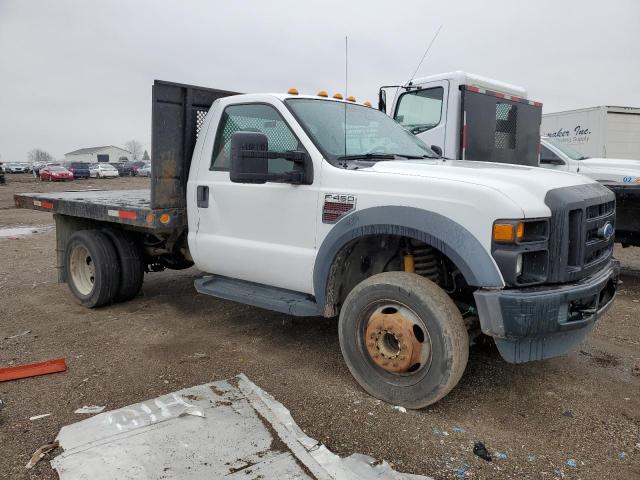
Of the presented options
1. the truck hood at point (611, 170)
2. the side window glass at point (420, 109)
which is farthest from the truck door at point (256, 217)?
the truck hood at point (611, 170)

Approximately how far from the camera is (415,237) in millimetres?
3191

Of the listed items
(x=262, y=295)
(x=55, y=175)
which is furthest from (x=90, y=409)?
(x=55, y=175)

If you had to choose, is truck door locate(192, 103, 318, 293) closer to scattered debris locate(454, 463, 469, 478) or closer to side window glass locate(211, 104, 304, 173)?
side window glass locate(211, 104, 304, 173)

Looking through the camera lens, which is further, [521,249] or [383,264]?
[383,264]

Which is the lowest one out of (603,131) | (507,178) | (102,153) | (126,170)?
(507,178)

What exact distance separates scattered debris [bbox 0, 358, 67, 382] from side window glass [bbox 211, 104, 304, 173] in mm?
1937

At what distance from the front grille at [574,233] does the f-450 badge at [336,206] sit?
3.92ft

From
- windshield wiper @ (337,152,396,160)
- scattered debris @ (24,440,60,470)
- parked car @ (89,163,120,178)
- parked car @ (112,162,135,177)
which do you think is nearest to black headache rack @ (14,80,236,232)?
windshield wiper @ (337,152,396,160)

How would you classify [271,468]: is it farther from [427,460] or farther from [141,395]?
[141,395]

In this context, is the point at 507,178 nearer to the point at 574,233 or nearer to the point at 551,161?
the point at 574,233

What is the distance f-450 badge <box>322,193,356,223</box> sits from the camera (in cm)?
350

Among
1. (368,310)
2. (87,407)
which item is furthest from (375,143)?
(87,407)

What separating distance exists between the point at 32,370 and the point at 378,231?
2742mm

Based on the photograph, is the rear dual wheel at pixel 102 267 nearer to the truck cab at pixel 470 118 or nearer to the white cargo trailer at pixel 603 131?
the truck cab at pixel 470 118
